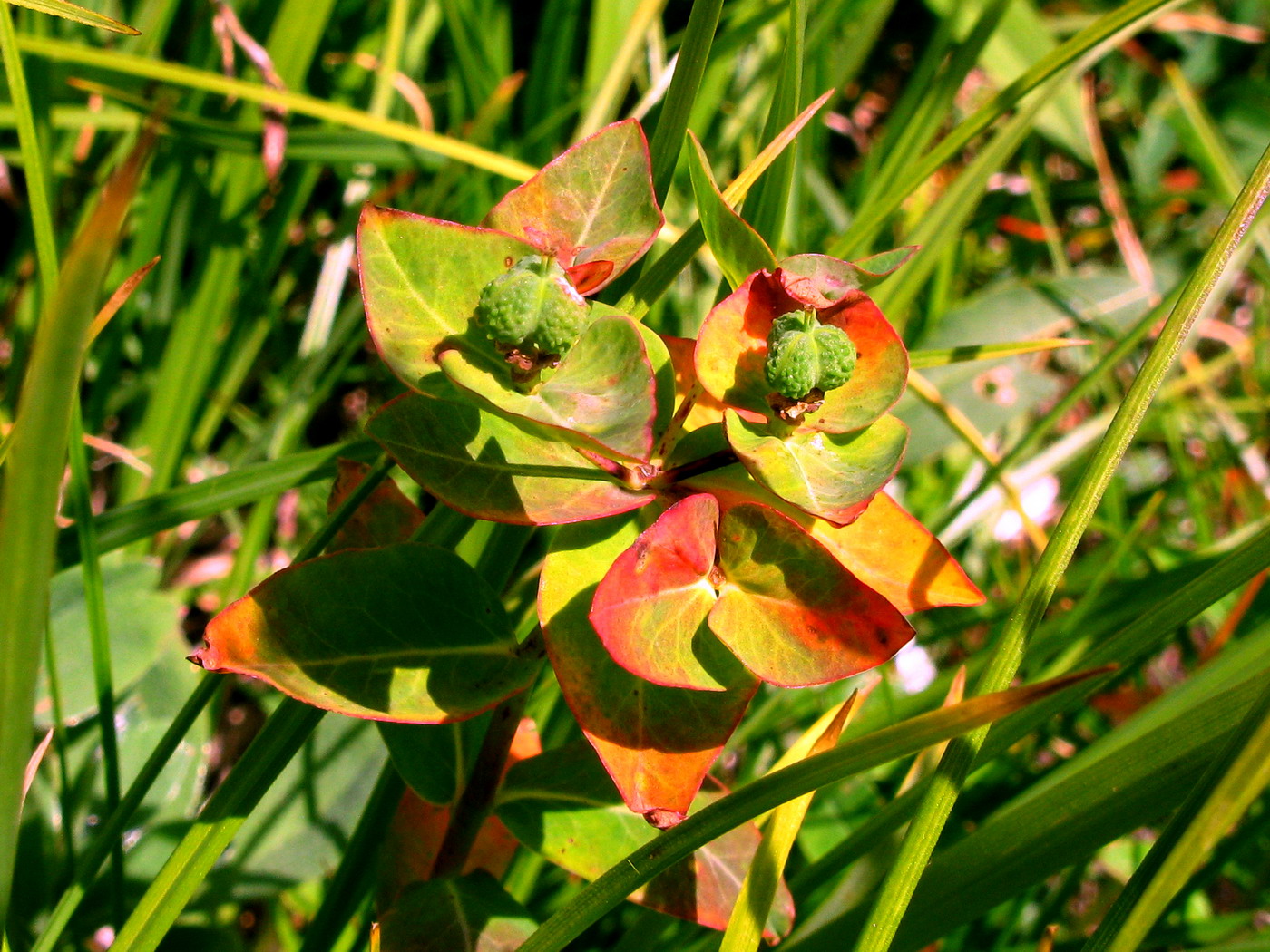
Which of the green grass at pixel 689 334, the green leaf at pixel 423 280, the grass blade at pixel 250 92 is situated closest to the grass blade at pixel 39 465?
the green grass at pixel 689 334

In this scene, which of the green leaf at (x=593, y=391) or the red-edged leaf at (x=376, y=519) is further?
the red-edged leaf at (x=376, y=519)

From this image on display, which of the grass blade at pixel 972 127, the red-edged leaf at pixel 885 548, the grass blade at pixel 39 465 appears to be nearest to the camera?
the grass blade at pixel 39 465

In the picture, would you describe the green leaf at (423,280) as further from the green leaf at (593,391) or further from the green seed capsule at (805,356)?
the green seed capsule at (805,356)

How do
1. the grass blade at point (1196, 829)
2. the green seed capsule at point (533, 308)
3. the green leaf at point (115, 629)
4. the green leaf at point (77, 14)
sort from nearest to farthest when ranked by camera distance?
1. the grass blade at point (1196, 829)
2. the green seed capsule at point (533, 308)
3. the green leaf at point (77, 14)
4. the green leaf at point (115, 629)

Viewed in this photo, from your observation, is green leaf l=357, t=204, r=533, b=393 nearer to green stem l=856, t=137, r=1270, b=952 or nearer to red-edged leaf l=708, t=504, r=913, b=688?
red-edged leaf l=708, t=504, r=913, b=688

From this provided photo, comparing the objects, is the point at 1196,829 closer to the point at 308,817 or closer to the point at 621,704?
the point at 621,704

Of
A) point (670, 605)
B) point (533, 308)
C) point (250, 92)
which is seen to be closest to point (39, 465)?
point (533, 308)

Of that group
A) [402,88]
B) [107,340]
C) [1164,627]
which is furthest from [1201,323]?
[107,340]

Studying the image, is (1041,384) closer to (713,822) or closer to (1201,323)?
(1201,323)

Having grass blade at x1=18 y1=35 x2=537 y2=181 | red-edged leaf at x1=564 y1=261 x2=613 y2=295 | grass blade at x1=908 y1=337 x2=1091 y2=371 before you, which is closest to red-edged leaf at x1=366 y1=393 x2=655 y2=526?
red-edged leaf at x1=564 y1=261 x2=613 y2=295
